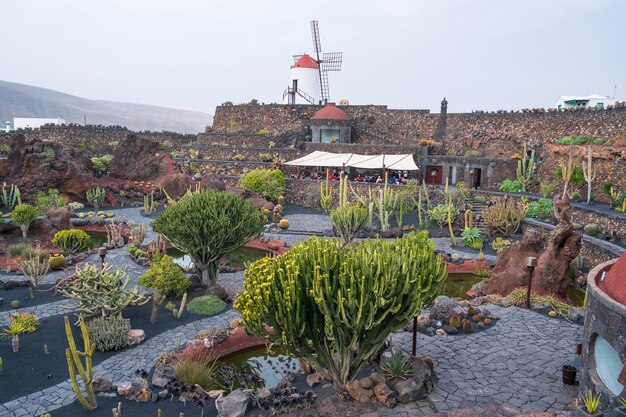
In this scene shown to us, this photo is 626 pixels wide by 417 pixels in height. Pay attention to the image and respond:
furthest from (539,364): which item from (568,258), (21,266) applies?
(21,266)

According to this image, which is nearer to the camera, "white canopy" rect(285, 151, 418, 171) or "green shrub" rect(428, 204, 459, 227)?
"green shrub" rect(428, 204, 459, 227)

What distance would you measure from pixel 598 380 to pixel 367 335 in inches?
136

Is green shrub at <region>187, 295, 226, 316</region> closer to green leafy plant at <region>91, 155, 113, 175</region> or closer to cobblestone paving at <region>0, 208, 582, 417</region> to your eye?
cobblestone paving at <region>0, 208, 582, 417</region>

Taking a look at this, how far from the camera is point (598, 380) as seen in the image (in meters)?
7.08

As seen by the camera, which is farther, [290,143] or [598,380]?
[290,143]

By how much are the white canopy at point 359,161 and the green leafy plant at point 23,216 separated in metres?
15.6

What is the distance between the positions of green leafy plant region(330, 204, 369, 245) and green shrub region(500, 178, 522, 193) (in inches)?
455

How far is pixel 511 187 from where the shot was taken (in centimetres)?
2678

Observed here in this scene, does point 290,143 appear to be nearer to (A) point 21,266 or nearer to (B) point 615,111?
(B) point 615,111

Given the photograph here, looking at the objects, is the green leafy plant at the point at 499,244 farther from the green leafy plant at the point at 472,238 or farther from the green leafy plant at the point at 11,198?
the green leafy plant at the point at 11,198

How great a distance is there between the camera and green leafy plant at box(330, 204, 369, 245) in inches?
737

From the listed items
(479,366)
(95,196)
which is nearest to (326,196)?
(95,196)

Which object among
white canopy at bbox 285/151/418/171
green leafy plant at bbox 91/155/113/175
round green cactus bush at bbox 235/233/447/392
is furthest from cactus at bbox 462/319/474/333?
green leafy plant at bbox 91/155/113/175

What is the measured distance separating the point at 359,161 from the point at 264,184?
6.10 m
